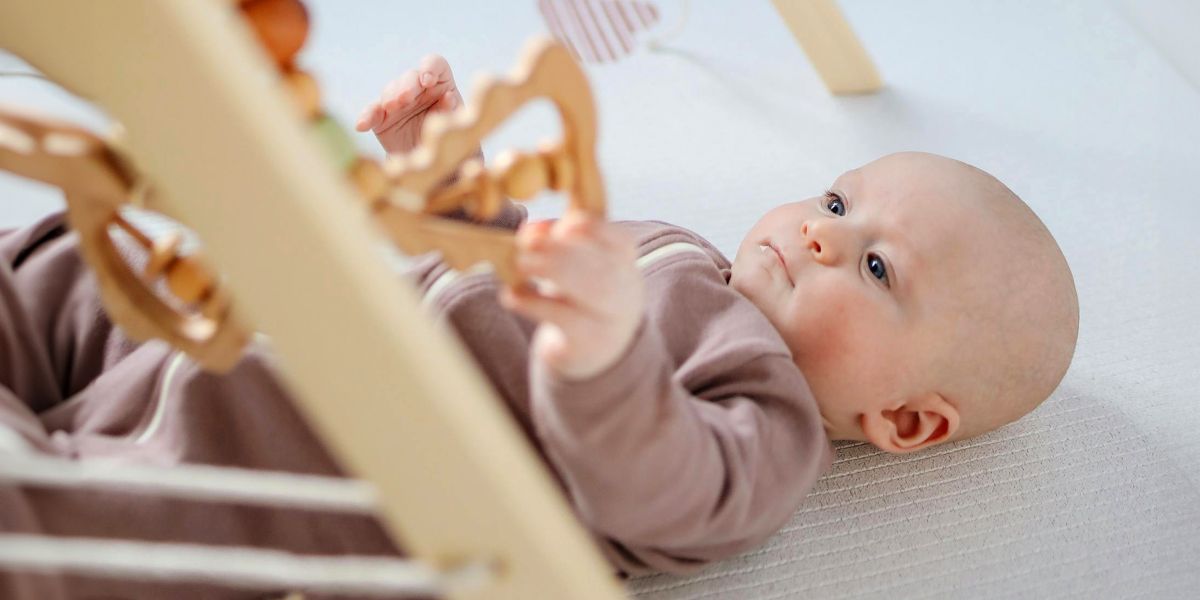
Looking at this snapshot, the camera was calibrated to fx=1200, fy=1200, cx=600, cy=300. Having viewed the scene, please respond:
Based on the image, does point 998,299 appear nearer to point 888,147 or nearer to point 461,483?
point 888,147

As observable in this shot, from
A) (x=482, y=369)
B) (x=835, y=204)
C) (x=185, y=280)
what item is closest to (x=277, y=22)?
(x=185, y=280)

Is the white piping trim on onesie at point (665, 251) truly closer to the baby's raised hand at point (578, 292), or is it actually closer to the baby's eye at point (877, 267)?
the baby's eye at point (877, 267)

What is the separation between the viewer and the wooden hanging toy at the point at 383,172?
490 mm

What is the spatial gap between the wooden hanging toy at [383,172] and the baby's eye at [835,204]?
44 cm

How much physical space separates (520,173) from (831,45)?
0.92 m

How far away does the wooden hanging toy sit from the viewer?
0.49m

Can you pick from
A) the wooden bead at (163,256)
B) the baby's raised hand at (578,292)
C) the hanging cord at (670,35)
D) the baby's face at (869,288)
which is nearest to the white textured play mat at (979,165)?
the hanging cord at (670,35)

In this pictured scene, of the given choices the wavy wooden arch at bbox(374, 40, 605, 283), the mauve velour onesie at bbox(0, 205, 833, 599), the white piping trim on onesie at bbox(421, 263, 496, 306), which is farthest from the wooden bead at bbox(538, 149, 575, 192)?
the white piping trim on onesie at bbox(421, 263, 496, 306)

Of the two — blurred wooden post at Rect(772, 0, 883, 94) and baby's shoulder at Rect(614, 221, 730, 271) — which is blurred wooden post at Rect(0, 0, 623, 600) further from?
blurred wooden post at Rect(772, 0, 883, 94)

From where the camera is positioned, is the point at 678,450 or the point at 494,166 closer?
the point at 494,166

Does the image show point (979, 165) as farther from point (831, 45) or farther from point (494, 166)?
point (494, 166)

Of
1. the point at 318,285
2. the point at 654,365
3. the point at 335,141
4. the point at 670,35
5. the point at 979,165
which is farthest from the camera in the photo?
the point at 670,35

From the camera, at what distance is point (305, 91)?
520 mm

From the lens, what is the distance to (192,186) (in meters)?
0.42
